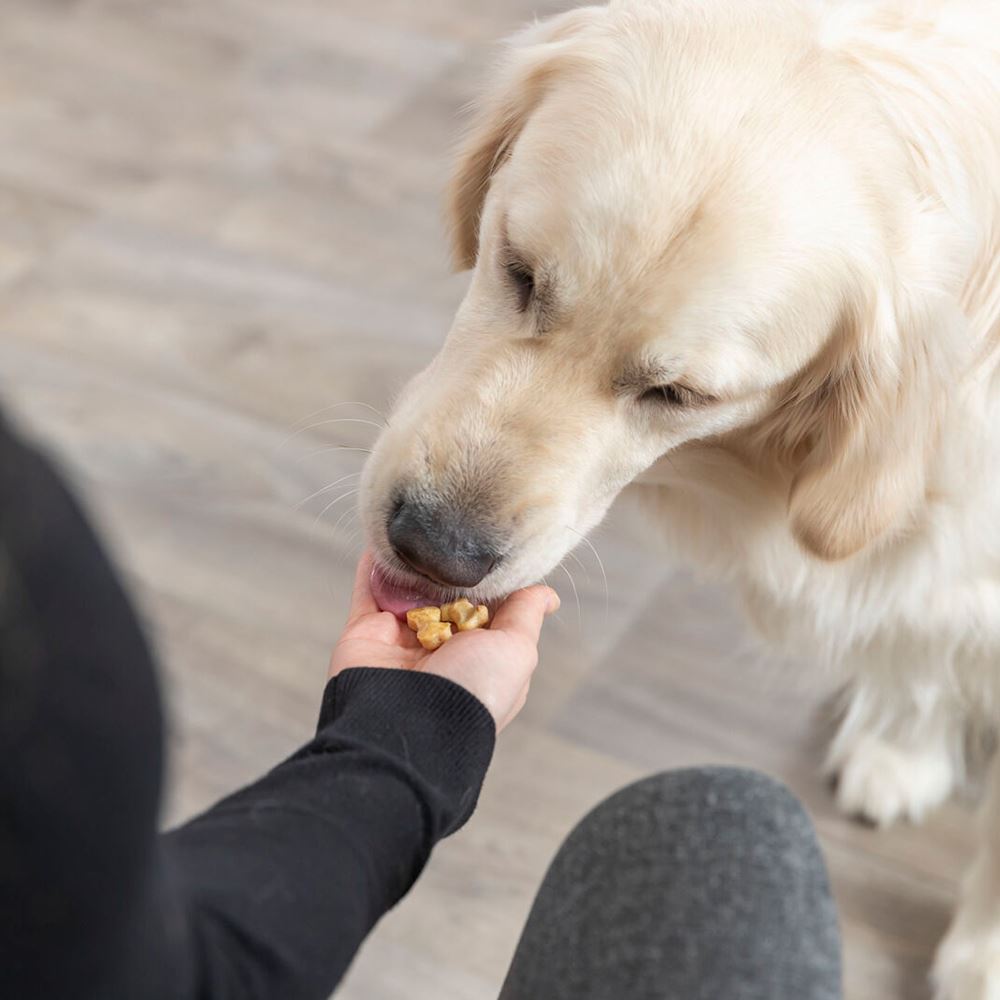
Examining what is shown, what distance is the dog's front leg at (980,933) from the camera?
3.80 ft

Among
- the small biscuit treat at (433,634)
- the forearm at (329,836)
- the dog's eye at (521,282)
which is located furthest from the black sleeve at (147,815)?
the dog's eye at (521,282)

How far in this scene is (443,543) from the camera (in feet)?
2.98

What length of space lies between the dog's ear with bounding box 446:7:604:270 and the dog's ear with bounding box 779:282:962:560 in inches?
12.6

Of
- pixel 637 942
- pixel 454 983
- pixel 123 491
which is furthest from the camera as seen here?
pixel 123 491

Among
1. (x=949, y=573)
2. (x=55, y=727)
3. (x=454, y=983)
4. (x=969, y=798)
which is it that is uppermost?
(x=55, y=727)

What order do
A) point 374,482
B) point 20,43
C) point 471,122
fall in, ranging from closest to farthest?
point 374,482 < point 471,122 < point 20,43

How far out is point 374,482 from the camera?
948 mm

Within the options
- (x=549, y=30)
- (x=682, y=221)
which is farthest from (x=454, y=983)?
(x=549, y=30)

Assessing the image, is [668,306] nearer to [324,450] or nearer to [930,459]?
[930,459]

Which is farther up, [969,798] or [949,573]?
[949,573]

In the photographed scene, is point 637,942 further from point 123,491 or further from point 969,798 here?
point 123,491

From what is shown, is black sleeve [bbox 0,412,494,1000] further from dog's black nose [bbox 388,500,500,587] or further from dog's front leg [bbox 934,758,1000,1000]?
dog's front leg [bbox 934,758,1000,1000]

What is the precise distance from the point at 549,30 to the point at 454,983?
0.92m

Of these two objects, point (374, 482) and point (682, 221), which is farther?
point (374, 482)
